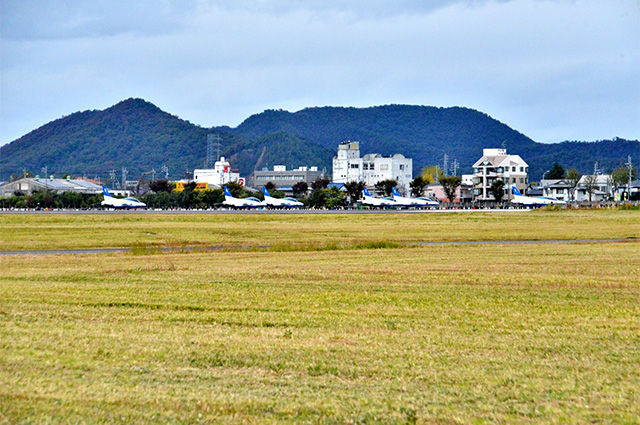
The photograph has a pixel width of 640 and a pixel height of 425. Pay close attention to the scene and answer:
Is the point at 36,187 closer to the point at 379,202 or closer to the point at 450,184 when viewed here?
the point at 379,202

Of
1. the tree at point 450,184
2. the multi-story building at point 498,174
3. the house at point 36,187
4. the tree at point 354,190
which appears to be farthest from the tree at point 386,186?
the house at point 36,187

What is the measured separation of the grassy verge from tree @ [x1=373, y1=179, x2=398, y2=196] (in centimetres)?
11211

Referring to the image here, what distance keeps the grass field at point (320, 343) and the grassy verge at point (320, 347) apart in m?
0.04

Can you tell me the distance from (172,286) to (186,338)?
6.01m

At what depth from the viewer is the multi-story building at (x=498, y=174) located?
124500 mm

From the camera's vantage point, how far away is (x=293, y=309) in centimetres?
1304

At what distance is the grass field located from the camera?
23.5 feet

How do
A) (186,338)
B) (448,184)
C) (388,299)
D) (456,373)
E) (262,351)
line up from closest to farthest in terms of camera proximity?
(456,373) < (262,351) < (186,338) < (388,299) < (448,184)

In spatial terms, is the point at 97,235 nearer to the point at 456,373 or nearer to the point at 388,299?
the point at 388,299

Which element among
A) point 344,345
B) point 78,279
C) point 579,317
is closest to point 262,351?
point 344,345

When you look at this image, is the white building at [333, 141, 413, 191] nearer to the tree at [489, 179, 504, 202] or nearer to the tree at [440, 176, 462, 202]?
the tree at [440, 176, 462, 202]

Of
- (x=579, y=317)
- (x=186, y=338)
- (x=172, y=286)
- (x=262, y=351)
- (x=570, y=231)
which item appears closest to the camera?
(x=262, y=351)

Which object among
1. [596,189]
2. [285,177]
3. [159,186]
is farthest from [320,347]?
[285,177]

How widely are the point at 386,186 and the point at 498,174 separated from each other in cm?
2265
